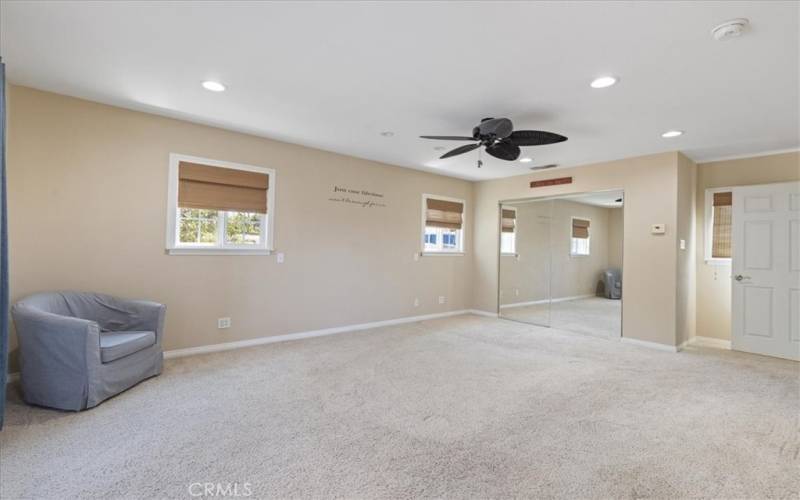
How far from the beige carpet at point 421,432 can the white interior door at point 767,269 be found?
2.32 ft

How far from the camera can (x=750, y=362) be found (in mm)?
4555

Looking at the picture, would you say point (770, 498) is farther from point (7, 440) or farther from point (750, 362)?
point (7, 440)

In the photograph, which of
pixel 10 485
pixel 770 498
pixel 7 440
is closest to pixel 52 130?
pixel 7 440

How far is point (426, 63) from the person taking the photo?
288 cm

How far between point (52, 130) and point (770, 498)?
6079 mm

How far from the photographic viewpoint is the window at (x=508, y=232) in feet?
23.4

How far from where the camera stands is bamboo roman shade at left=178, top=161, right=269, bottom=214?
14.2 ft

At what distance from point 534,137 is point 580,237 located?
3460 mm

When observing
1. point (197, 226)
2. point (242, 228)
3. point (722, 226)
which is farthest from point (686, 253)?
point (197, 226)

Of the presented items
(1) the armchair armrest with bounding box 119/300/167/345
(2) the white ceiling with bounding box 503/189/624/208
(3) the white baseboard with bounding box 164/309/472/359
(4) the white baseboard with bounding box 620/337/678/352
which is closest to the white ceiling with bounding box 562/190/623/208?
(2) the white ceiling with bounding box 503/189/624/208

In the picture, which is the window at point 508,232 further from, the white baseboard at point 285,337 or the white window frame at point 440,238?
the white baseboard at point 285,337

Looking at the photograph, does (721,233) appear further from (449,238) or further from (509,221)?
(449,238)

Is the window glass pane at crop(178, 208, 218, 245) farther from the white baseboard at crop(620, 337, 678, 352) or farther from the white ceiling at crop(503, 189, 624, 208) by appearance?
the white baseboard at crop(620, 337, 678, 352)

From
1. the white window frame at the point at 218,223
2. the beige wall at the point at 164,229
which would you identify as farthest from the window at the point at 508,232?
the white window frame at the point at 218,223
